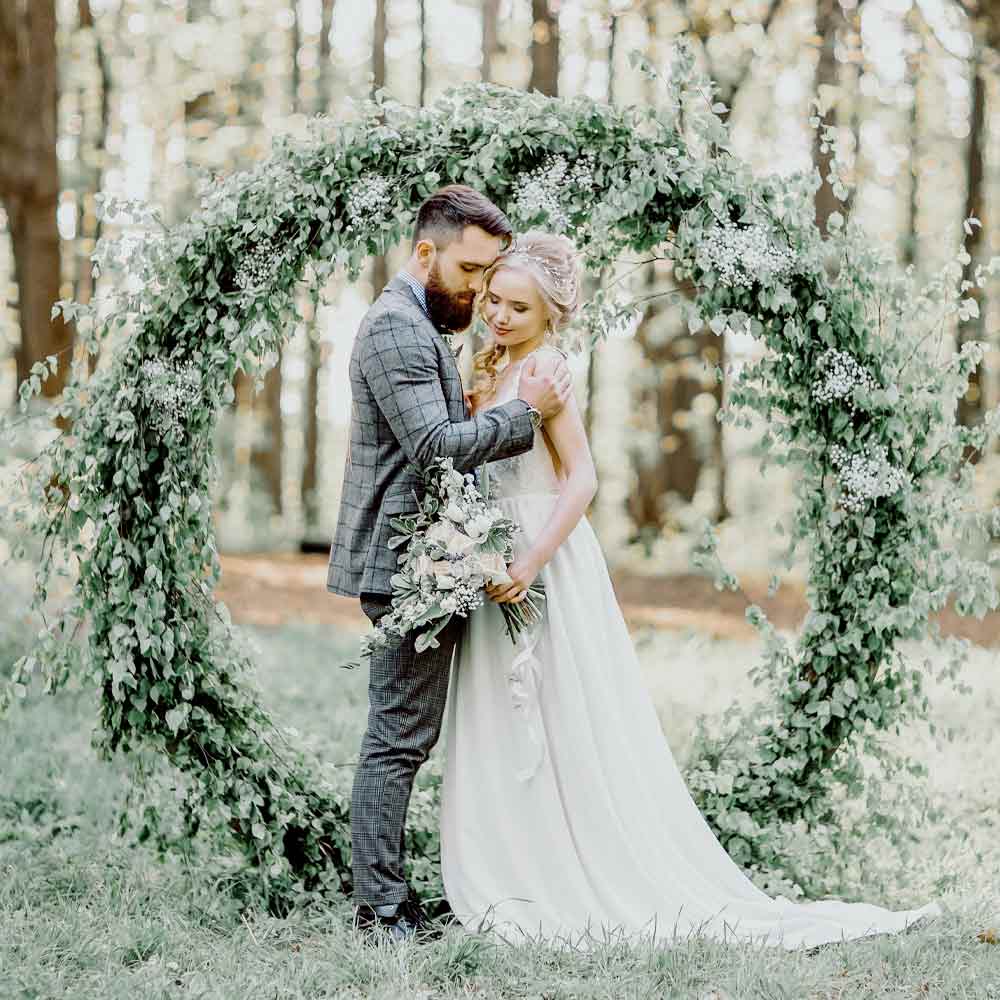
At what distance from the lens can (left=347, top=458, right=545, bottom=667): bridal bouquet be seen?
3.63 metres

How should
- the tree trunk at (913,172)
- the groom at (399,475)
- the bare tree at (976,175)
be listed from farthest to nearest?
1. the tree trunk at (913,172)
2. the bare tree at (976,175)
3. the groom at (399,475)

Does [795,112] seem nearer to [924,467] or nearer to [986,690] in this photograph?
[986,690]

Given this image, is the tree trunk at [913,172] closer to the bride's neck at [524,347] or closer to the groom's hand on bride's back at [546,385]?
the bride's neck at [524,347]

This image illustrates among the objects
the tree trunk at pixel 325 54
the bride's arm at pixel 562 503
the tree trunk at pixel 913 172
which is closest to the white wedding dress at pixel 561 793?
the bride's arm at pixel 562 503

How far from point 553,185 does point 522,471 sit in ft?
3.49

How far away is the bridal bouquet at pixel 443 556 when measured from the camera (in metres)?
3.63

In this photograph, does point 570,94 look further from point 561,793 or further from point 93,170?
point 561,793

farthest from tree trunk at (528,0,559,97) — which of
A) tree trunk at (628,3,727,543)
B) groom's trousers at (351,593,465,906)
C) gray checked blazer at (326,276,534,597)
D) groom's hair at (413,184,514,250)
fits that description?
groom's trousers at (351,593,465,906)

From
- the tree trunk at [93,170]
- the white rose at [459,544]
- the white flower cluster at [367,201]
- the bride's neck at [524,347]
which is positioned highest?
the tree trunk at [93,170]

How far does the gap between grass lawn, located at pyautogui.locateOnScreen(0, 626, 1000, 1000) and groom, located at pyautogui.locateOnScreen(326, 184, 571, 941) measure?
0.32 m

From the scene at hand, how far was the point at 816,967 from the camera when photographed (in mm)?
3559

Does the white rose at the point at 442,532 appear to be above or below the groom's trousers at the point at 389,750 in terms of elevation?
above

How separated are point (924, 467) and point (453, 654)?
6.19ft

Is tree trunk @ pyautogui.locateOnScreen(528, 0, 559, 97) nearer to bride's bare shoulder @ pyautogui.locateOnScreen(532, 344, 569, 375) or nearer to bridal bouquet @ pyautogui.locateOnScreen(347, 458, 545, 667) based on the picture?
bride's bare shoulder @ pyautogui.locateOnScreen(532, 344, 569, 375)
